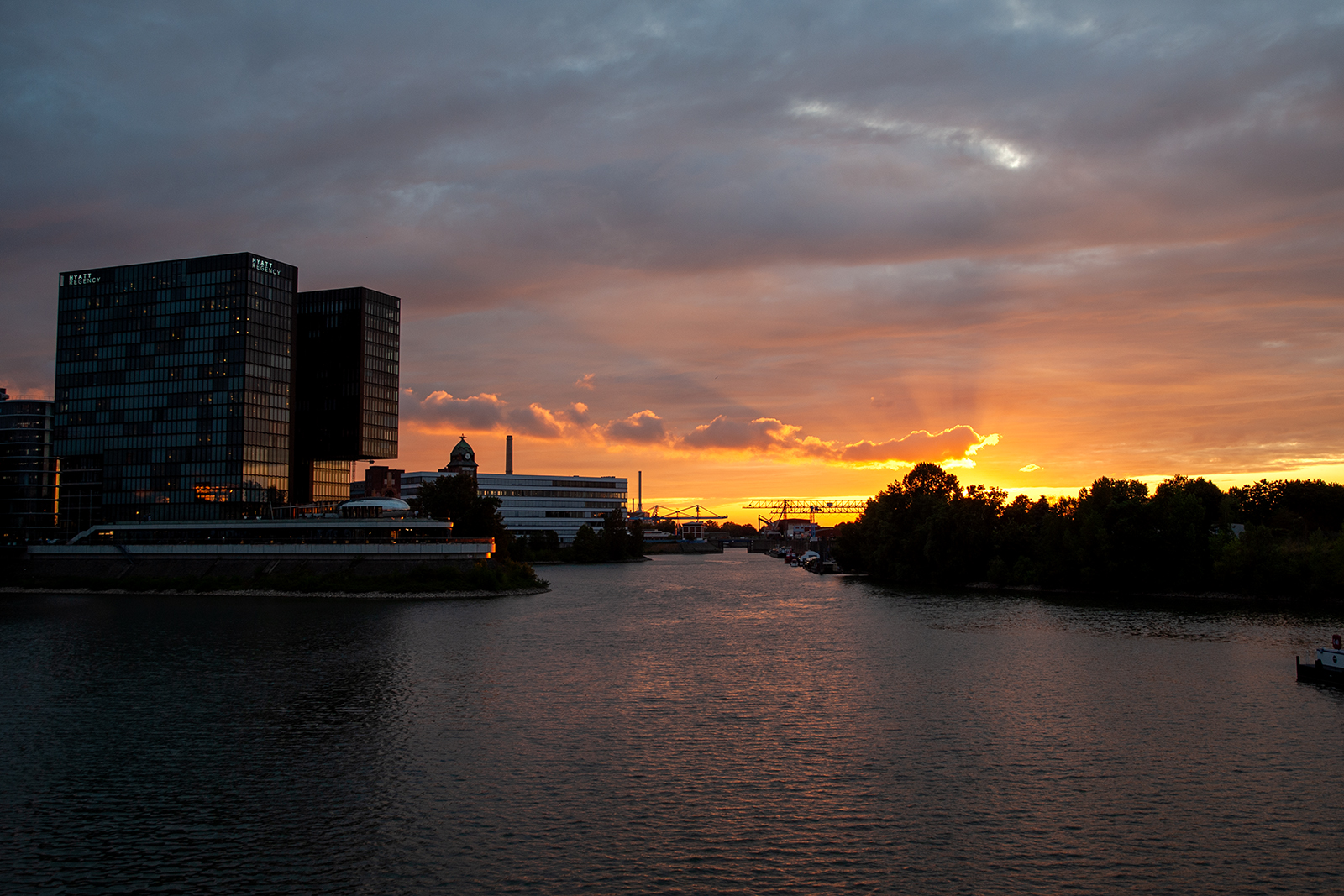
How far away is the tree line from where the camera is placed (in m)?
108

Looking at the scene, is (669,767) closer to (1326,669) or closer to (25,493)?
(1326,669)

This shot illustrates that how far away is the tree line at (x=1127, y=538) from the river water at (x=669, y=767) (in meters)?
37.9

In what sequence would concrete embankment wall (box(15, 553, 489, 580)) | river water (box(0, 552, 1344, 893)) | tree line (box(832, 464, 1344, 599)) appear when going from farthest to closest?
concrete embankment wall (box(15, 553, 489, 580))
tree line (box(832, 464, 1344, 599))
river water (box(0, 552, 1344, 893))

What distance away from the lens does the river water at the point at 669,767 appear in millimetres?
27625

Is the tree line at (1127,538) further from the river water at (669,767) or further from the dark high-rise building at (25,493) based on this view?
the dark high-rise building at (25,493)

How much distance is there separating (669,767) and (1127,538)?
332ft

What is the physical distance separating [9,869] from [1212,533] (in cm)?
13348

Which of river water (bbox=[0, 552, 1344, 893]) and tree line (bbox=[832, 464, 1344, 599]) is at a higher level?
tree line (bbox=[832, 464, 1344, 599])

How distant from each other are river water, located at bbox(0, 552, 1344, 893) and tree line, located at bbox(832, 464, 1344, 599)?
37867 millimetres

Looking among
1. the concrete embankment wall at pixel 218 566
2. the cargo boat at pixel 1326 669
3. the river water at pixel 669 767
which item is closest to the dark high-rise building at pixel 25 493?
the concrete embankment wall at pixel 218 566

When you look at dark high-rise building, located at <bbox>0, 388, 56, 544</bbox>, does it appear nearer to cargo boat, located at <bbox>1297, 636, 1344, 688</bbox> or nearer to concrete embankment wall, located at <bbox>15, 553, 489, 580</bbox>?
concrete embankment wall, located at <bbox>15, 553, 489, 580</bbox>

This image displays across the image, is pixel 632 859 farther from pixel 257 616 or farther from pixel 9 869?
pixel 257 616

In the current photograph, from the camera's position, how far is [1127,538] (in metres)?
120

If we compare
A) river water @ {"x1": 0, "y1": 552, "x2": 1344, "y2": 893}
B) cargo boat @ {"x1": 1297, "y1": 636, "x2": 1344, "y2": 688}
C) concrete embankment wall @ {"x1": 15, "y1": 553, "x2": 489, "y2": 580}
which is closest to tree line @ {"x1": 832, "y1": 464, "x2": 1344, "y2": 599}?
river water @ {"x1": 0, "y1": 552, "x2": 1344, "y2": 893}
